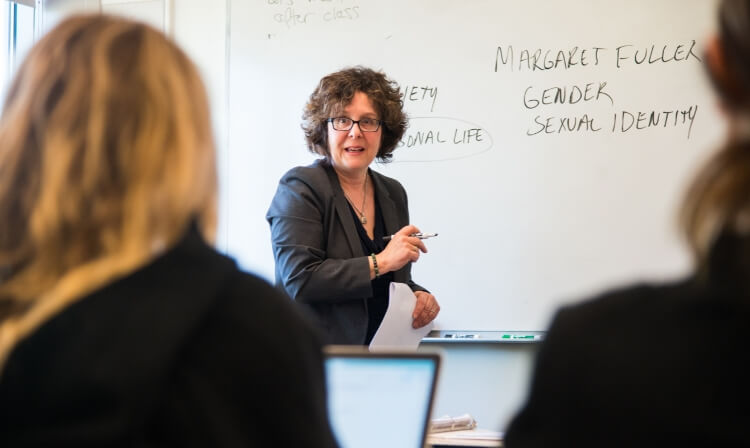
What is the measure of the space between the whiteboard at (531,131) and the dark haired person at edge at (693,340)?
2531 millimetres

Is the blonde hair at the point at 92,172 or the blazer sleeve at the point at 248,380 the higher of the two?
the blonde hair at the point at 92,172

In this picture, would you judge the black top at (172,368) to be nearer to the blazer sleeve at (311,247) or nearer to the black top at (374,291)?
the blazer sleeve at (311,247)

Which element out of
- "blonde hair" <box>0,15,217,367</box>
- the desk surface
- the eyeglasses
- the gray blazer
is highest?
the eyeglasses

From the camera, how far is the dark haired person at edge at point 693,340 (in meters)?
0.80

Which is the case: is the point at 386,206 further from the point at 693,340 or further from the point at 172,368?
the point at 693,340

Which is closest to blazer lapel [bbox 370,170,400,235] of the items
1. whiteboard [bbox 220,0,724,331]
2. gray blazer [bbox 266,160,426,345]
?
gray blazer [bbox 266,160,426,345]

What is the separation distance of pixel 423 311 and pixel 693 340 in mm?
1854

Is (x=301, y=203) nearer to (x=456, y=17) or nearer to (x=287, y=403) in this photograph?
(x=456, y=17)

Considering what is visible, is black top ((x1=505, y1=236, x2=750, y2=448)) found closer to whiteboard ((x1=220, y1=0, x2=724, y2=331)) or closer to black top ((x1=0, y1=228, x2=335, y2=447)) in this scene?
black top ((x1=0, y1=228, x2=335, y2=447))

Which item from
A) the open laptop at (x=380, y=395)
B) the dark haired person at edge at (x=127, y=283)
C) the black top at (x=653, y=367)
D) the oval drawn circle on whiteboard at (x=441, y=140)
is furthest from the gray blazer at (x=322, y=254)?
the black top at (x=653, y=367)

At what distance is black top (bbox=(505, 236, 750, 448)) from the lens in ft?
2.62

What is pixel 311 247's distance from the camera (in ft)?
8.63

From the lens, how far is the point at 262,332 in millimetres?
1006

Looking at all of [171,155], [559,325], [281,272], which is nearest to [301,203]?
[281,272]
